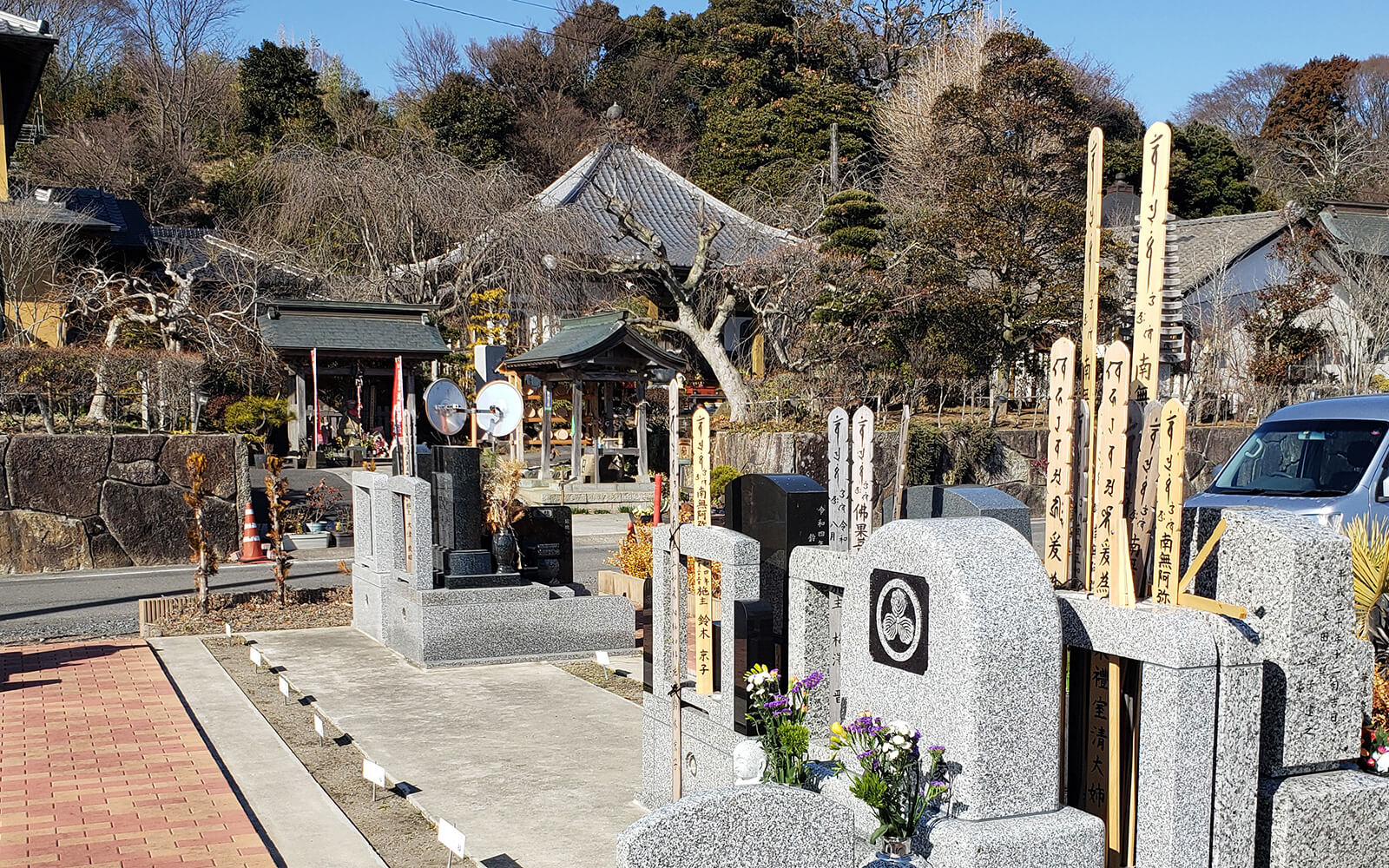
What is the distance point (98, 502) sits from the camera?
15.5 meters

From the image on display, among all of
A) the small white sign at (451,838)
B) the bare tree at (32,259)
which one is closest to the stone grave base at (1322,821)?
the small white sign at (451,838)

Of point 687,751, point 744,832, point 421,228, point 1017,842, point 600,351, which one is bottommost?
point 687,751

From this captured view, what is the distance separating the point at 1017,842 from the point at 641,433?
21157mm

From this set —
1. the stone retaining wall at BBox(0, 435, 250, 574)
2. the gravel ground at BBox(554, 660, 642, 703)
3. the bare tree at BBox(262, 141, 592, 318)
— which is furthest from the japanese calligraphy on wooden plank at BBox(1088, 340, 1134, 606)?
the bare tree at BBox(262, 141, 592, 318)

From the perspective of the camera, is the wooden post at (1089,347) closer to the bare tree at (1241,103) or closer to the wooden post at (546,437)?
the wooden post at (546,437)

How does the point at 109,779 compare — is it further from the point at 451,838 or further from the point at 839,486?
the point at 839,486

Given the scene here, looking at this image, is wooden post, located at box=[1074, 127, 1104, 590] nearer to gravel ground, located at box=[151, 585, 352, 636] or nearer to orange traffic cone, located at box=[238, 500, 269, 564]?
gravel ground, located at box=[151, 585, 352, 636]

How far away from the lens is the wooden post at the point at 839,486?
5.34 metres

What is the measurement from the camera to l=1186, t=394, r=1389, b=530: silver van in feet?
29.5

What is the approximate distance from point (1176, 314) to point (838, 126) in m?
17.2

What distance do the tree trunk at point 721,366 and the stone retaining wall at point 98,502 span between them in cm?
1128

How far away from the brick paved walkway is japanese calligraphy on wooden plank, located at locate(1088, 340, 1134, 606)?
383 centimetres

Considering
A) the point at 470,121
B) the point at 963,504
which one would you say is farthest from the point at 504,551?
the point at 470,121

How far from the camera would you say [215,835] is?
562cm
